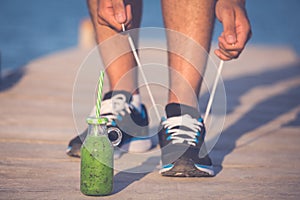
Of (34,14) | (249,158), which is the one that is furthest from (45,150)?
(34,14)

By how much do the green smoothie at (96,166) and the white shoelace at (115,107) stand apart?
1.41ft

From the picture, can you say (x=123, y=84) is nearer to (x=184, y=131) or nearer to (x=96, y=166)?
(x=184, y=131)

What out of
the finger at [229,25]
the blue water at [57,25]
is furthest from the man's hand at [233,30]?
the blue water at [57,25]

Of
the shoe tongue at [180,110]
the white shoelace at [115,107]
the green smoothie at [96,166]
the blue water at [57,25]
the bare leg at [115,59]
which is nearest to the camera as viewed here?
the green smoothie at [96,166]

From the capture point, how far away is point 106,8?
6.88ft

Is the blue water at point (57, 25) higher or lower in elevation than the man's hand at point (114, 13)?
lower

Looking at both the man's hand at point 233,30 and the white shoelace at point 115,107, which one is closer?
the man's hand at point 233,30

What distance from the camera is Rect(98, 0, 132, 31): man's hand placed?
6.72ft

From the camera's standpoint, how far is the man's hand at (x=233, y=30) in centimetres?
202

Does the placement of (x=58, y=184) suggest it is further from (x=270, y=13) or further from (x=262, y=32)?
(x=270, y=13)

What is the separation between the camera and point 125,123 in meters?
2.29

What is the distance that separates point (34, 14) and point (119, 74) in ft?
74.4

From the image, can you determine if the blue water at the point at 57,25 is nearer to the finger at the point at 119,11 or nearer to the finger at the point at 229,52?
the finger at the point at 229,52

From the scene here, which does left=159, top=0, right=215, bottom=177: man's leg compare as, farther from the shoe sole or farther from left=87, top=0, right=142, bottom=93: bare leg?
left=87, top=0, right=142, bottom=93: bare leg
